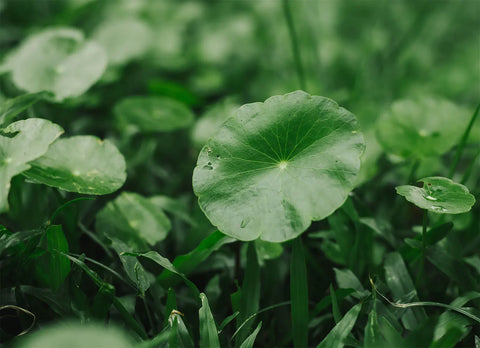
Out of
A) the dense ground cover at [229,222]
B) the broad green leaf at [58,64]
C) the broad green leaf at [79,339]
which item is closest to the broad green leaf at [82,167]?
the dense ground cover at [229,222]

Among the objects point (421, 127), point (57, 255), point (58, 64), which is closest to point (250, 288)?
point (57, 255)

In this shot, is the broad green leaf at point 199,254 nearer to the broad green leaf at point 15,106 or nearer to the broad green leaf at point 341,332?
the broad green leaf at point 341,332

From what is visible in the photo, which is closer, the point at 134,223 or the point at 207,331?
the point at 207,331

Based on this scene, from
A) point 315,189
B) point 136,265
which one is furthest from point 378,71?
point 136,265

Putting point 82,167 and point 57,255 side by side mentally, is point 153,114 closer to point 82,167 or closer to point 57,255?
point 82,167

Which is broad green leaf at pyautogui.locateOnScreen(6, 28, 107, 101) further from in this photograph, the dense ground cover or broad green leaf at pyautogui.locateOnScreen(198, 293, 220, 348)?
broad green leaf at pyautogui.locateOnScreen(198, 293, 220, 348)

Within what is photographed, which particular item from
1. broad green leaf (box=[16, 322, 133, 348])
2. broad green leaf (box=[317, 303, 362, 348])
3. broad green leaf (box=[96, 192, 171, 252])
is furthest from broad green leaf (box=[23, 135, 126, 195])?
broad green leaf (box=[317, 303, 362, 348])
